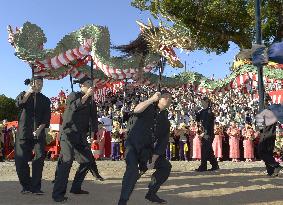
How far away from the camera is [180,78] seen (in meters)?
12.9

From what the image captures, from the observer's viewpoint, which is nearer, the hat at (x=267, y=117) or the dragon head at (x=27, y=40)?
the hat at (x=267, y=117)

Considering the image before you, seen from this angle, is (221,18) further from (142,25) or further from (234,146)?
(142,25)

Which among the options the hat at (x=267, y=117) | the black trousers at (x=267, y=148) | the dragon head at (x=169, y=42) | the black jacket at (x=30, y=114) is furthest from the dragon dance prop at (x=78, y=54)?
the hat at (x=267, y=117)

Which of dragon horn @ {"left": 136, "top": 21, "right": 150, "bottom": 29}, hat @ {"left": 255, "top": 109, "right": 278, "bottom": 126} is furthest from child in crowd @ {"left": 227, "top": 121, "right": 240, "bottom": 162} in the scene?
hat @ {"left": 255, "top": 109, "right": 278, "bottom": 126}

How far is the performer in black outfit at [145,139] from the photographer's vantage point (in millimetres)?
5418

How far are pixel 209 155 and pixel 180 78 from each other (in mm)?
2773

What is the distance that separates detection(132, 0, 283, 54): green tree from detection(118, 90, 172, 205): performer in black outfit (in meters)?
20.0

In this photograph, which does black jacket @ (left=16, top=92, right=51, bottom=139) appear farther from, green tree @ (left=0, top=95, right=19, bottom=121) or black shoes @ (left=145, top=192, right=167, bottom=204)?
green tree @ (left=0, top=95, right=19, bottom=121)

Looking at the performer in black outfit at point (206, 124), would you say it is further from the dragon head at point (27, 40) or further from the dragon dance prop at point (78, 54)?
the dragon head at point (27, 40)

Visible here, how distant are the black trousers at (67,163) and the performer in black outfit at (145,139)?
4.12 feet

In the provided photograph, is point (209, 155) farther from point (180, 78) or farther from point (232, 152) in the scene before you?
point (232, 152)

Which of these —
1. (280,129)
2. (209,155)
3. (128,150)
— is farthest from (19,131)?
(280,129)

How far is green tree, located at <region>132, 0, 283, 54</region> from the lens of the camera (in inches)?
1028

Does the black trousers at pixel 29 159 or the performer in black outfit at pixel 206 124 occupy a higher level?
the performer in black outfit at pixel 206 124
